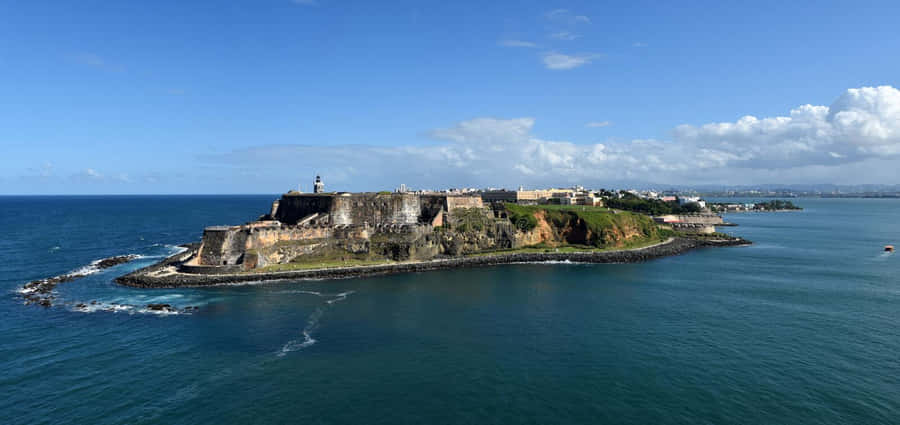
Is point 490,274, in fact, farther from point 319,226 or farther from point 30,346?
point 30,346

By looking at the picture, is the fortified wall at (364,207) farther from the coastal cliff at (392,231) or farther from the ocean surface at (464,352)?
the ocean surface at (464,352)

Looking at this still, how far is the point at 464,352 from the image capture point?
85.4 ft

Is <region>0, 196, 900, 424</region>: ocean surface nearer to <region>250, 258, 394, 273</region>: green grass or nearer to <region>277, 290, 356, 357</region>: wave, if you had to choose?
<region>277, 290, 356, 357</region>: wave

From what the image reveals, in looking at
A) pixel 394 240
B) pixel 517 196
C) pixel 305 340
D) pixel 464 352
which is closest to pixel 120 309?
pixel 305 340

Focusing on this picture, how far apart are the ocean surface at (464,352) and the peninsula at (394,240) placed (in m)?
4.68

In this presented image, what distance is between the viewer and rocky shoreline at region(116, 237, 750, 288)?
141 ft

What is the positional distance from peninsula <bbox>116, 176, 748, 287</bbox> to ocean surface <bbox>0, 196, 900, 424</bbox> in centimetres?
468

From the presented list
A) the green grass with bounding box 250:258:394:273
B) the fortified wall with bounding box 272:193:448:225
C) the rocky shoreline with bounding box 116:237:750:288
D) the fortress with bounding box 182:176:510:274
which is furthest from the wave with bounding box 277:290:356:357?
the fortified wall with bounding box 272:193:448:225

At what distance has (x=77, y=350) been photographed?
26109 millimetres

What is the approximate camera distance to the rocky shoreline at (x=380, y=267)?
43.1 m

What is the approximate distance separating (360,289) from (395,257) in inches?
492

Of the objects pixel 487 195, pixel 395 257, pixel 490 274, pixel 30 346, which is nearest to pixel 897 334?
pixel 490 274

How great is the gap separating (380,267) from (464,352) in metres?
26.1

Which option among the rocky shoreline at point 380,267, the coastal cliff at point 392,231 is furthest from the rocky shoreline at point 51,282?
the coastal cliff at point 392,231
